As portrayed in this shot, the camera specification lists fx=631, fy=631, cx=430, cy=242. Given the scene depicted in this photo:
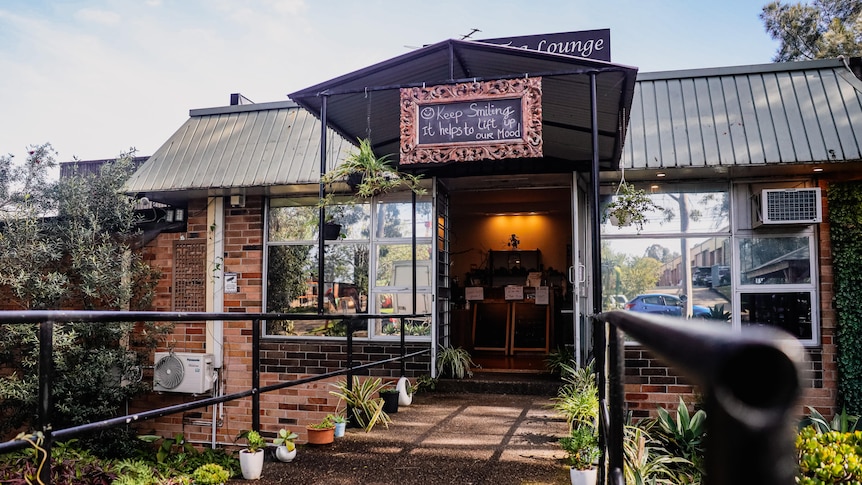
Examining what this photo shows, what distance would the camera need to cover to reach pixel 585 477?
11.5ft

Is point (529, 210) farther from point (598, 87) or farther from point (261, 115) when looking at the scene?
point (598, 87)

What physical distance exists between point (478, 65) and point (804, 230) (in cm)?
411

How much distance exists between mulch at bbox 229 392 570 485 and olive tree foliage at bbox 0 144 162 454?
13.4 feet

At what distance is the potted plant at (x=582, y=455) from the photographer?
3.51 m

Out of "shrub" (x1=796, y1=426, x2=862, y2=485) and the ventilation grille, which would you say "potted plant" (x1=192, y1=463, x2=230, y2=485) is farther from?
the ventilation grille

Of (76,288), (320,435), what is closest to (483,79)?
(320,435)

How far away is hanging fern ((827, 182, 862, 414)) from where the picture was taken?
20.8ft

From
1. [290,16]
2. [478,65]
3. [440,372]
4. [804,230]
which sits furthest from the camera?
[290,16]

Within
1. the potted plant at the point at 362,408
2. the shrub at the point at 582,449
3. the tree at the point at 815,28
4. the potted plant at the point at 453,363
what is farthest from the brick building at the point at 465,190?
the tree at the point at 815,28

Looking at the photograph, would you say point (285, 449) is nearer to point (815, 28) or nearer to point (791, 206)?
point (791, 206)

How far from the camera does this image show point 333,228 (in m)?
7.54

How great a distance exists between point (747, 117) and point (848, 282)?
1.96 meters

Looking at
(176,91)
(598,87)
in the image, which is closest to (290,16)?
(176,91)

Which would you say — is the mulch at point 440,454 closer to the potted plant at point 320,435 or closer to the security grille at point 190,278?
the potted plant at point 320,435
